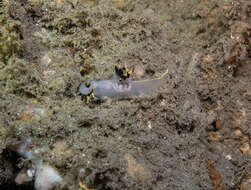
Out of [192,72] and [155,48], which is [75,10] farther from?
[192,72]

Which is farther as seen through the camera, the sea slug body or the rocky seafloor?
the sea slug body

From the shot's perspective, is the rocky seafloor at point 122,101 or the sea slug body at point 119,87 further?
the sea slug body at point 119,87

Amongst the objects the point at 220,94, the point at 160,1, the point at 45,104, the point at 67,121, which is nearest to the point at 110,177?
the point at 67,121

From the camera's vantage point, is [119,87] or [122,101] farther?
[119,87]

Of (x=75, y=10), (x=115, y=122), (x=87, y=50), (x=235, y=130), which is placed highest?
(x=75, y=10)

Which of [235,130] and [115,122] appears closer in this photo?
[115,122]

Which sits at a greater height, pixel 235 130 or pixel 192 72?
pixel 192 72

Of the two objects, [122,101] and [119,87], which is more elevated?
[119,87]

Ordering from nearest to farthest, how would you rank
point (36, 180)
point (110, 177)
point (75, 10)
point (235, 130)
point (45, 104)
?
point (110, 177)
point (36, 180)
point (45, 104)
point (75, 10)
point (235, 130)
